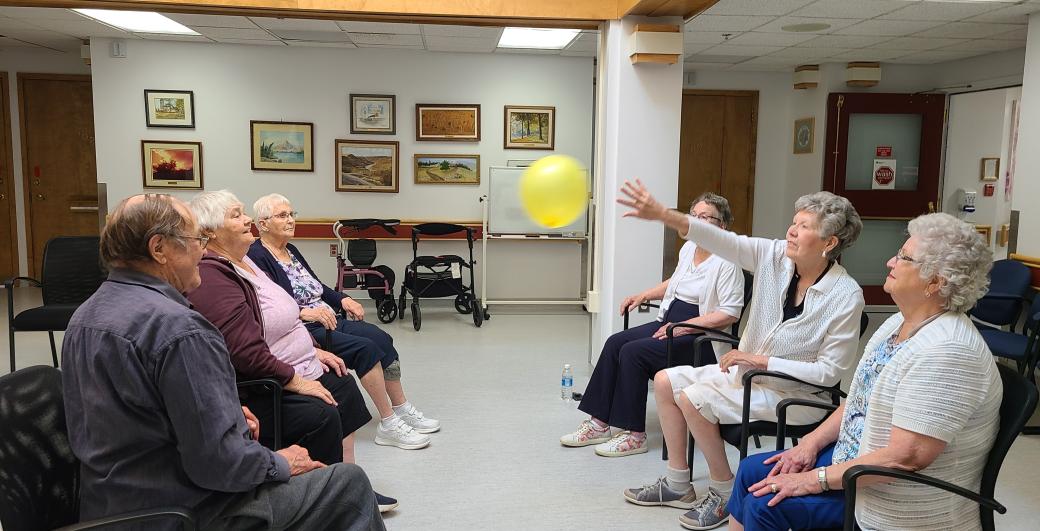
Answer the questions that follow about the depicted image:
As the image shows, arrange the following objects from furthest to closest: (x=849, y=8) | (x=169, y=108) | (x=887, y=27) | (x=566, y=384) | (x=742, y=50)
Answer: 1. (x=169, y=108)
2. (x=742, y=50)
3. (x=887, y=27)
4. (x=849, y=8)
5. (x=566, y=384)

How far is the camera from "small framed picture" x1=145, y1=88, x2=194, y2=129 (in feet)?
24.7

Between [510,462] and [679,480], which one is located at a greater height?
[679,480]

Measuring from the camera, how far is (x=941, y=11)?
5453 mm

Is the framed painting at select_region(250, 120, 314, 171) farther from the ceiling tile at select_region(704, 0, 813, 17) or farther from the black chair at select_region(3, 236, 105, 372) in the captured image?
the ceiling tile at select_region(704, 0, 813, 17)

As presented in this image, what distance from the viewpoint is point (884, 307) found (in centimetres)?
810

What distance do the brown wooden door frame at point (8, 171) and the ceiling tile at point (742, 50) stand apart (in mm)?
7735

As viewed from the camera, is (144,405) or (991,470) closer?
(144,405)

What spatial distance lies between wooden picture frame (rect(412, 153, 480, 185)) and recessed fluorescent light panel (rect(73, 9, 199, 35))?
2468mm

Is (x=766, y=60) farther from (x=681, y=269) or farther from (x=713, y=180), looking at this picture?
(x=681, y=269)

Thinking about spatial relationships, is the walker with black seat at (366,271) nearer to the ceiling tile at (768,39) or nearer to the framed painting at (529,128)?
the framed painting at (529,128)

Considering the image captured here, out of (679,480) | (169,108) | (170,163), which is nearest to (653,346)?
(679,480)

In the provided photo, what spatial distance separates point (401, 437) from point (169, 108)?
17.5 feet

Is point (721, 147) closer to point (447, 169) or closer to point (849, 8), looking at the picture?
point (447, 169)

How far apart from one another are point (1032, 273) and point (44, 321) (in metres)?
6.65
